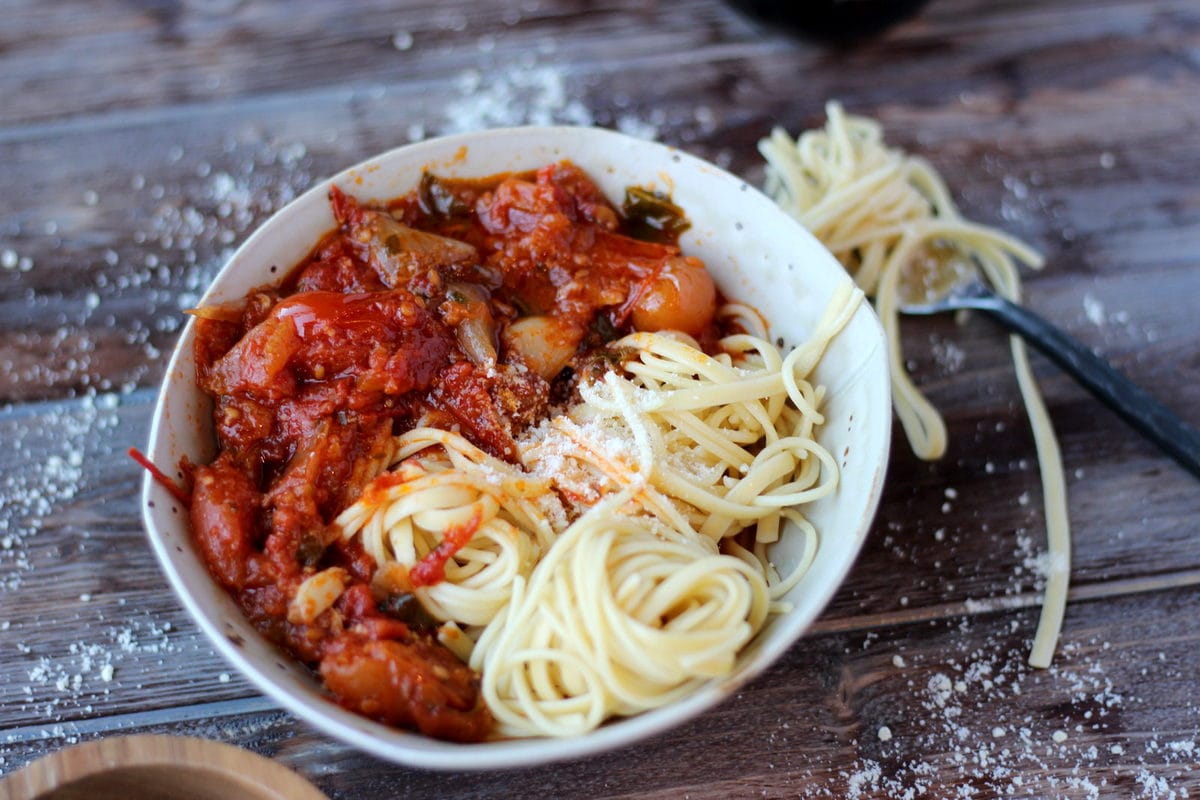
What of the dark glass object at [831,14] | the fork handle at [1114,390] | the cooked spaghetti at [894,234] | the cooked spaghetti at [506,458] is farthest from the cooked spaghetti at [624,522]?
the dark glass object at [831,14]

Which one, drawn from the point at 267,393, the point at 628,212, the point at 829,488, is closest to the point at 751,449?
the point at 829,488

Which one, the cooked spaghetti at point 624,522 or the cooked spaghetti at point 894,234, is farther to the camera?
the cooked spaghetti at point 894,234

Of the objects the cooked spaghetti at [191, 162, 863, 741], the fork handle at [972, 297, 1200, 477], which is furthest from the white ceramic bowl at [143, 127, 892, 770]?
the fork handle at [972, 297, 1200, 477]

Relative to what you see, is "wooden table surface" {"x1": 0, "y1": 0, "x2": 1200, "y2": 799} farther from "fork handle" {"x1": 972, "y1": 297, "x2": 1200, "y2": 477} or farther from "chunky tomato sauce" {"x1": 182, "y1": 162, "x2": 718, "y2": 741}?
"chunky tomato sauce" {"x1": 182, "y1": 162, "x2": 718, "y2": 741}

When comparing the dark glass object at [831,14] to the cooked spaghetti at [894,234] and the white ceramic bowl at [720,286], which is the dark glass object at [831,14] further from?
the white ceramic bowl at [720,286]

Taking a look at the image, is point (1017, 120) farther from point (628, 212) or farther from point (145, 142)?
point (145, 142)

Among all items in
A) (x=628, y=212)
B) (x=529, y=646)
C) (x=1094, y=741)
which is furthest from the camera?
(x=628, y=212)

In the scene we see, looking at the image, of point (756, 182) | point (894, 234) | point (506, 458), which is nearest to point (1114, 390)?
point (894, 234)

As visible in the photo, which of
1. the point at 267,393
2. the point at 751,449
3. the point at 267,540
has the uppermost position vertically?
the point at 267,393
